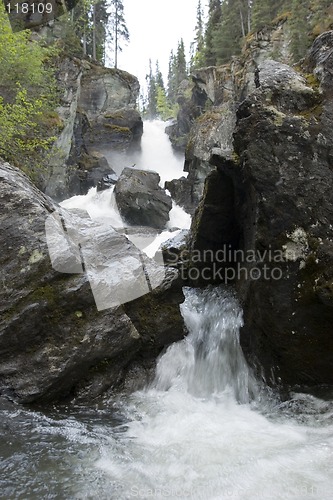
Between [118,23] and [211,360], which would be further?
[118,23]

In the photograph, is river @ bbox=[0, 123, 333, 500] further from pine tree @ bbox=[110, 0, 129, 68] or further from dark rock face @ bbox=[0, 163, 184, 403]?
pine tree @ bbox=[110, 0, 129, 68]

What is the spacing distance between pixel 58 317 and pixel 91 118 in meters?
35.7

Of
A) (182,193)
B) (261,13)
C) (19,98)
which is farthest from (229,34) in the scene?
(19,98)

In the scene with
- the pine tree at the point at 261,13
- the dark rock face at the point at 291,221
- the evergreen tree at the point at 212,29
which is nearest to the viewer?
the dark rock face at the point at 291,221

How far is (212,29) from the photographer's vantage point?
5069cm

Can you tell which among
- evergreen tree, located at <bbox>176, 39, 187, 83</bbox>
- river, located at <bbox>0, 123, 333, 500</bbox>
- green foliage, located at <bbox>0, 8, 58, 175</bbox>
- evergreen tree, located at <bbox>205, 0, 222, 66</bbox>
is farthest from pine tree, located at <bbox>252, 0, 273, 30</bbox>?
river, located at <bbox>0, 123, 333, 500</bbox>

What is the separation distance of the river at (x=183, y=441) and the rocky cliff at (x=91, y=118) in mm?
22512

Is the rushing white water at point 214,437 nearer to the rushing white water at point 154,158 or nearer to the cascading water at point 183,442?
the cascading water at point 183,442

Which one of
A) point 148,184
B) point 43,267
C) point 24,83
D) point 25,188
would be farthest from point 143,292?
point 148,184

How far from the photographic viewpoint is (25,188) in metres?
6.71

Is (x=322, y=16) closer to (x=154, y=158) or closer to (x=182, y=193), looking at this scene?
(x=182, y=193)

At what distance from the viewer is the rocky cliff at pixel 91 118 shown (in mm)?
27562

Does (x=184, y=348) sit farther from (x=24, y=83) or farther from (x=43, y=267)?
(x=24, y=83)

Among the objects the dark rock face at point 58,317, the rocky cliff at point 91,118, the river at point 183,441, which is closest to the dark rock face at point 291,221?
the river at point 183,441
